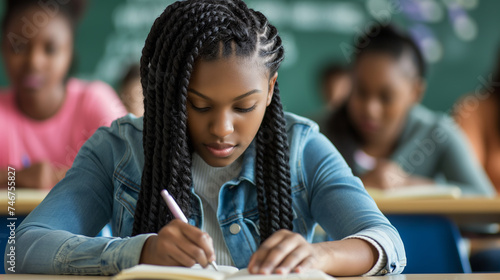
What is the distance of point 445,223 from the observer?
1.69 m

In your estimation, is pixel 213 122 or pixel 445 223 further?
pixel 445 223

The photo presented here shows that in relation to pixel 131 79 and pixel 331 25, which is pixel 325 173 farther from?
pixel 331 25

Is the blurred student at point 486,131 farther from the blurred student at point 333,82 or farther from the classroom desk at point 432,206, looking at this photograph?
the classroom desk at point 432,206

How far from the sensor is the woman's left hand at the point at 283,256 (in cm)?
82

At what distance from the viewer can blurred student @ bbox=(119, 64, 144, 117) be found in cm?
349

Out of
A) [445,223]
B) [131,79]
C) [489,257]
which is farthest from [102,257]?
[131,79]

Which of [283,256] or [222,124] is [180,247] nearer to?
[283,256]

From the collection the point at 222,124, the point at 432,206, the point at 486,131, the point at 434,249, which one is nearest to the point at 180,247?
the point at 222,124

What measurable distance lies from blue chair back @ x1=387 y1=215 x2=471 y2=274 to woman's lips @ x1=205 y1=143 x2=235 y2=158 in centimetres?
73

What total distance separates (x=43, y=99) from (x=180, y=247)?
102 inches


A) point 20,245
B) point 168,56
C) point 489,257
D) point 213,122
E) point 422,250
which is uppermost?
point 168,56

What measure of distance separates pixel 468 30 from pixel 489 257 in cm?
243

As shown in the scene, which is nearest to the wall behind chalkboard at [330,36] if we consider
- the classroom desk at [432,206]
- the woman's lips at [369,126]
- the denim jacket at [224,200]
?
the woman's lips at [369,126]

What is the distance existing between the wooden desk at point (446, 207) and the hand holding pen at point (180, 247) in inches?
38.5
